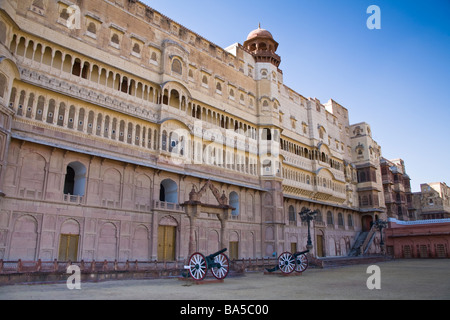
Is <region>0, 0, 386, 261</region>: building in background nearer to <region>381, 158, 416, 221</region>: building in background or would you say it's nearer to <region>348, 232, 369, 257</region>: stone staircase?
<region>348, 232, 369, 257</region>: stone staircase

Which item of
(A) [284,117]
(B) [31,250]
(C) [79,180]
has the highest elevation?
(A) [284,117]

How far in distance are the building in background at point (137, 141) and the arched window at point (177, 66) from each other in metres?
0.08

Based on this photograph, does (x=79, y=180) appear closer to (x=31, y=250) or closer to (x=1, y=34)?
(x=31, y=250)

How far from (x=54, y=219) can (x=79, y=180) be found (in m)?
3.18

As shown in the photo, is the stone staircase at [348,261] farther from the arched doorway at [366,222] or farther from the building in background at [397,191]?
the building in background at [397,191]

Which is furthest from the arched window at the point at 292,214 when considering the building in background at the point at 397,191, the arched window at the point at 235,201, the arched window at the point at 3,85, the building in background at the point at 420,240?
the arched window at the point at 3,85

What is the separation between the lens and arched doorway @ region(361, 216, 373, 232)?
52031mm

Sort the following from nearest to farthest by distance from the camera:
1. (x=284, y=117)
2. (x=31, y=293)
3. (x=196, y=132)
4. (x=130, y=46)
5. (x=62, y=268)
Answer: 1. (x=31, y=293)
2. (x=62, y=268)
3. (x=130, y=46)
4. (x=196, y=132)
5. (x=284, y=117)

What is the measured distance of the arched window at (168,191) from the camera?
1093 inches

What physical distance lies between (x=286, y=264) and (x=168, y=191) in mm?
11894

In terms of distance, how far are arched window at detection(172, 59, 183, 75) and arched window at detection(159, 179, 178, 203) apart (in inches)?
372

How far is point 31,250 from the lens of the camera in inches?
782

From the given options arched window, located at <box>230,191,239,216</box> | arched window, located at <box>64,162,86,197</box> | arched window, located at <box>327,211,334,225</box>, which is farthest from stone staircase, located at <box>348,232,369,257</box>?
arched window, located at <box>64,162,86,197</box>
